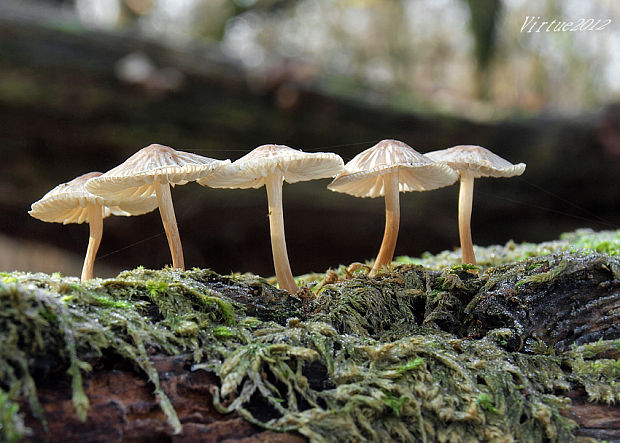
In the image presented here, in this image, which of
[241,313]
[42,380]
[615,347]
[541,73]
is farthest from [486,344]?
[541,73]

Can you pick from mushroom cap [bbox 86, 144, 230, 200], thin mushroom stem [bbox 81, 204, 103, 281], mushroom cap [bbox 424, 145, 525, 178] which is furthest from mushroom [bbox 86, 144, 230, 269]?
mushroom cap [bbox 424, 145, 525, 178]

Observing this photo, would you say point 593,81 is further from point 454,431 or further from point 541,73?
point 454,431

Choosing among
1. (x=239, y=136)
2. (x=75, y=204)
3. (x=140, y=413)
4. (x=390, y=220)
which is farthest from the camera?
(x=239, y=136)

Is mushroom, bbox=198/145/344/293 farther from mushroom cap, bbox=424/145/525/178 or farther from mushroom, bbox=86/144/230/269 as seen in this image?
mushroom cap, bbox=424/145/525/178

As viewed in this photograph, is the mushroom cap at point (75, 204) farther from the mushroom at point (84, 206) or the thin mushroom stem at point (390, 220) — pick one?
the thin mushroom stem at point (390, 220)

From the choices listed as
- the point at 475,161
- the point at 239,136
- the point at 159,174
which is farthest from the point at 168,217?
the point at 239,136

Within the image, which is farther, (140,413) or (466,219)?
(466,219)

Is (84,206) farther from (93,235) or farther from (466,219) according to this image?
(466,219)

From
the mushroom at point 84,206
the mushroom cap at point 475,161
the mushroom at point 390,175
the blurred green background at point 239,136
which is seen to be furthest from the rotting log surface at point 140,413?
the blurred green background at point 239,136
